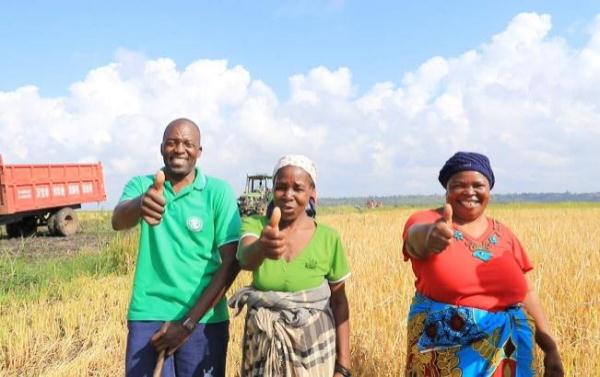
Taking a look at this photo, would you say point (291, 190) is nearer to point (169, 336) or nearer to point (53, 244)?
point (169, 336)

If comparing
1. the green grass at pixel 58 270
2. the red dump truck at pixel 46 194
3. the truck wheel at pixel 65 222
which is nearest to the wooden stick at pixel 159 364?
the green grass at pixel 58 270

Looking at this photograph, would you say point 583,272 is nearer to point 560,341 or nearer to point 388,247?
point 560,341

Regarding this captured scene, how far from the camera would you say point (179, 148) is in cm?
227

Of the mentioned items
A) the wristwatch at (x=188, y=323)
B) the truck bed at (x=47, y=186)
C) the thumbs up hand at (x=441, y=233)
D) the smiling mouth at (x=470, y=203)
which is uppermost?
the truck bed at (x=47, y=186)

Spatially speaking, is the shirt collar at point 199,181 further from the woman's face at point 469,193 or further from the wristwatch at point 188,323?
the woman's face at point 469,193

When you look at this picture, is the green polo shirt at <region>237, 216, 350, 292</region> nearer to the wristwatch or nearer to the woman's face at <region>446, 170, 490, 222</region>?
the wristwatch

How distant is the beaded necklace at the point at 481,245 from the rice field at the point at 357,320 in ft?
4.36

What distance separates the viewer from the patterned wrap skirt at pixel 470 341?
2172mm

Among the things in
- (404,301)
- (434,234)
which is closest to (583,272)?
(404,301)

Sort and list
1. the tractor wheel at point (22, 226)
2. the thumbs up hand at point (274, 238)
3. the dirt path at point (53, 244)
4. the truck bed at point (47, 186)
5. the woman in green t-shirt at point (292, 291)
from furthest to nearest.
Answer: the tractor wheel at point (22, 226), the truck bed at point (47, 186), the dirt path at point (53, 244), the woman in green t-shirt at point (292, 291), the thumbs up hand at point (274, 238)

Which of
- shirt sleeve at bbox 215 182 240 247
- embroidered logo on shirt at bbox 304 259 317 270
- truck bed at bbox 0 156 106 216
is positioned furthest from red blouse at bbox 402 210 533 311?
truck bed at bbox 0 156 106 216

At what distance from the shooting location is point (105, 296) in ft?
21.2

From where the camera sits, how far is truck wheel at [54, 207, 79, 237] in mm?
15484

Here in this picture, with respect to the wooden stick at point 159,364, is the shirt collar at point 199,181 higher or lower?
higher
